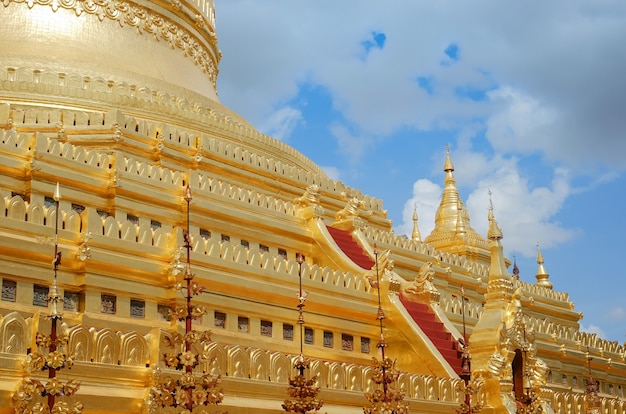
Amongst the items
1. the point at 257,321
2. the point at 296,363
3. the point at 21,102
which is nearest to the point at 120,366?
the point at 296,363

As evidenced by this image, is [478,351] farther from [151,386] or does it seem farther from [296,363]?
[151,386]

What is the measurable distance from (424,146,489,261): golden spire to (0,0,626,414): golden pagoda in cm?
894

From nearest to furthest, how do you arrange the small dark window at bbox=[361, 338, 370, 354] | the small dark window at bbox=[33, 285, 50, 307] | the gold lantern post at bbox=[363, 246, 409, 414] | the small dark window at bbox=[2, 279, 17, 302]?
the gold lantern post at bbox=[363, 246, 409, 414] < the small dark window at bbox=[2, 279, 17, 302] < the small dark window at bbox=[33, 285, 50, 307] < the small dark window at bbox=[361, 338, 370, 354]

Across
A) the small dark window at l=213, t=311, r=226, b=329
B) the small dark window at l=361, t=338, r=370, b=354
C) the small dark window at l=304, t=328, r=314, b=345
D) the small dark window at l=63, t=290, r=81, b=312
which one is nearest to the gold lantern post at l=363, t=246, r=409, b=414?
the small dark window at l=213, t=311, r=226, b=329

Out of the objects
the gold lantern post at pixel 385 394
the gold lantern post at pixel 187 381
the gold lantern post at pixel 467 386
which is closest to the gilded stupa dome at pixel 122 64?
the gold lantern post at pixel 467 386

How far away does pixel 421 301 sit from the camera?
2209 centimetres

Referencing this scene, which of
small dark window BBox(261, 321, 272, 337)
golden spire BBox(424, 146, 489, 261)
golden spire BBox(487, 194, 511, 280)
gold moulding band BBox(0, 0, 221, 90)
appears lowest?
small dark window BBox(261, 321, 272, 337)

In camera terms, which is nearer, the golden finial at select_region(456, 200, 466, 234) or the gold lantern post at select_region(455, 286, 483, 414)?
the gold lantern post at select_region(455, 286, 483, 414)

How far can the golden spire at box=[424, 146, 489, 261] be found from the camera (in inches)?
1556

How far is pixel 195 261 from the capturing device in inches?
720

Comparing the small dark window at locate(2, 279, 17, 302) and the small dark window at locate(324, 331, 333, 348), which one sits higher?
the small dark window at locate(2, 279, 17, 302)

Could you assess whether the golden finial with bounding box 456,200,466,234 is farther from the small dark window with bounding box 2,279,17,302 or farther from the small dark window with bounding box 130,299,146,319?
the small dark window with bounding box 2,279,17,302

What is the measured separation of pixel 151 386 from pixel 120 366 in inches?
22.8

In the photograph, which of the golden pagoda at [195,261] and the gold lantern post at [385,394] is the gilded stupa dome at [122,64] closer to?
the golden pagoda at [195,261]
